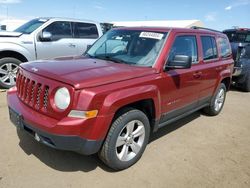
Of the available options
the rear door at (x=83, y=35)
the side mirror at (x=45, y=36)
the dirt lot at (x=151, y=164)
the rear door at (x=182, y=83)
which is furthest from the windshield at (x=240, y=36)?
the side mirror at (x=45, y=36)

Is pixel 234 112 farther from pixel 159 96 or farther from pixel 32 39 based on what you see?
pixel 32 39

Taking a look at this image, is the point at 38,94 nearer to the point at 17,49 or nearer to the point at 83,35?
the point at 17,49

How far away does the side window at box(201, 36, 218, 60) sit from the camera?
506 cm

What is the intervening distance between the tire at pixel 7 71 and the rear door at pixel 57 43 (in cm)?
70

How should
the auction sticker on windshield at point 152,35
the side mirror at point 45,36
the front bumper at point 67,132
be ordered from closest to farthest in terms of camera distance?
the front bumper at point 67,132 < the auction sticker on windshield at point 152,35 < the side mirror at point 45,36

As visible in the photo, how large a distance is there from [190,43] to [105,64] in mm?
1640

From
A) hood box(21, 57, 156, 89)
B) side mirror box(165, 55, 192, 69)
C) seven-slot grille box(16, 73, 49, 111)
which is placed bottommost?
seven-slot grille box(16, 73, 49, 111)

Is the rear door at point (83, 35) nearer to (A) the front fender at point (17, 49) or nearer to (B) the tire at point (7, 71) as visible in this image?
(A) the front fender at point (17, 49)

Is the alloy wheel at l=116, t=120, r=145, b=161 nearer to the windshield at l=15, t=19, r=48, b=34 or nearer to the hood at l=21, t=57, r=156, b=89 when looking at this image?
the hood at l=21, t=57, r=156, b=89

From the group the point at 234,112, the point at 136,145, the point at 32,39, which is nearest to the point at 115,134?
the point at 136,145

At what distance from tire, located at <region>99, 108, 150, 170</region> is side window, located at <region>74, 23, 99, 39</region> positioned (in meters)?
5.24

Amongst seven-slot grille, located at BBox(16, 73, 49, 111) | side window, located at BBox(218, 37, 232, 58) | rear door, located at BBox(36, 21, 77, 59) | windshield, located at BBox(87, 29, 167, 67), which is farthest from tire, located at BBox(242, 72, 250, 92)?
seven-slot grille, located at BBox(16, 73, 49, 111)

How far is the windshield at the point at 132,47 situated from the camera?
396 cm

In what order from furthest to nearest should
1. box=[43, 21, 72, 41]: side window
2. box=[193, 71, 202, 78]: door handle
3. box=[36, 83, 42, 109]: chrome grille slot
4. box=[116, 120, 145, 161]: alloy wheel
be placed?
box=[43, 21, 72, 41]: side window < box=[193, 71, 202, 78]: door handle < box=[116, 120, 145, 161]: alloy wheel < box=[36, 83, 42, 109]: chrome grille slot
